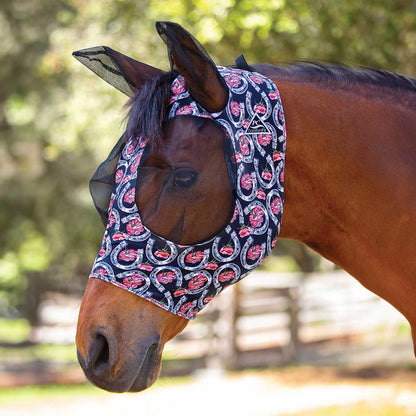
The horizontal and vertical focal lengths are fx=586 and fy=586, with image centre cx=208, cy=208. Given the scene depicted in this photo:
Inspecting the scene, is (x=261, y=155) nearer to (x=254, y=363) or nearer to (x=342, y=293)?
(x=254, y=363)

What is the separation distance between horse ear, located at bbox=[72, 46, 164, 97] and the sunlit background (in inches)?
119

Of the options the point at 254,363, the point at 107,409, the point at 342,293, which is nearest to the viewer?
the point at 107,409

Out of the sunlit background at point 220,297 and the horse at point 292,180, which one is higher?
the horse at point 292,180

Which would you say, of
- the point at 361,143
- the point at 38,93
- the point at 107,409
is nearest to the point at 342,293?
the point at 107,409

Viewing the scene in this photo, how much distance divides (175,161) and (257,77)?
1.54ft

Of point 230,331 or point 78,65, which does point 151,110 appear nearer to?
point 78,65

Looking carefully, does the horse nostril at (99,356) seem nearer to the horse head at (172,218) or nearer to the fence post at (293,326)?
the horse head at (172,218)

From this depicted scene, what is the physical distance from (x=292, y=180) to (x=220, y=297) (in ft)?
29.6

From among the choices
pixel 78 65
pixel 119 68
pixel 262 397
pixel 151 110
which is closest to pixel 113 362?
pixel 151 110

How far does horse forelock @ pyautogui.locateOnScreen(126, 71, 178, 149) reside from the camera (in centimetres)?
194

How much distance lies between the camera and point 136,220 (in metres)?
1.88

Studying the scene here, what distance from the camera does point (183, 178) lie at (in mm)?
1895

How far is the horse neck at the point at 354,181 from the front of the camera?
2.11m

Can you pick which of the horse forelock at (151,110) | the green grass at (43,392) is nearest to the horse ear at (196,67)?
the horse forelock at (151,110)
